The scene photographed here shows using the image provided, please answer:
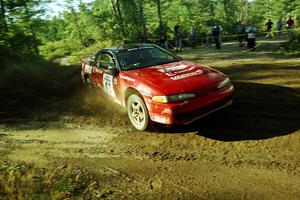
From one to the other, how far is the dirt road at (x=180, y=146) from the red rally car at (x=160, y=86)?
1.64 feet

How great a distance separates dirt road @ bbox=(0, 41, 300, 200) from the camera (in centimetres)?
429

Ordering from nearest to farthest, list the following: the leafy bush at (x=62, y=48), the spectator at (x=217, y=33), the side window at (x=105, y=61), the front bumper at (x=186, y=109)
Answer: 1. the front bumper at (x=186, y=109)
2. the side window at (x=105, y=61)
3. the spectator at (x=217, y=33)
4. the leafy bush at (x=62, y=48)

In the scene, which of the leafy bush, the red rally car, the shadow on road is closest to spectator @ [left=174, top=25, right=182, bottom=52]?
the red rally car

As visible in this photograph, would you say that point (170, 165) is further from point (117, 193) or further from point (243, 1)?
point (243, 1)

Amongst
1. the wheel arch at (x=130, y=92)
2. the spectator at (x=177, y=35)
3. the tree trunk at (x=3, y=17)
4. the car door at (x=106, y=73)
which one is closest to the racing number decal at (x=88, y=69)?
the car door at (x=106, y=73)

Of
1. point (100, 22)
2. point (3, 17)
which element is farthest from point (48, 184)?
point (100, 22)

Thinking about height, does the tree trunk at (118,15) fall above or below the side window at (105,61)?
above

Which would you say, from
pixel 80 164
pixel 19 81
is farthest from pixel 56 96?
pixel 80 164

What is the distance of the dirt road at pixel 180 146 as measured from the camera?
429 cm

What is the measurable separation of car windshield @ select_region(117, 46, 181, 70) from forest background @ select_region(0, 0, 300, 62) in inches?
393

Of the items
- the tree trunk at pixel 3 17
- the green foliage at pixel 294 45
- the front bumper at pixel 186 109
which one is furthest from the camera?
the tree trunk at pixel 3 17

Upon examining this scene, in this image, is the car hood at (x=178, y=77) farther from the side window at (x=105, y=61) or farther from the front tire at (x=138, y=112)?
the side window at (x=105, y=61)

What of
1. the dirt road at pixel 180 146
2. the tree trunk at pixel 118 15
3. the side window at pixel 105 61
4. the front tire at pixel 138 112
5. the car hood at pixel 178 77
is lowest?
the dirt road at pixel 180 146

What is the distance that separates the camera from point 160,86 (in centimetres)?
575
